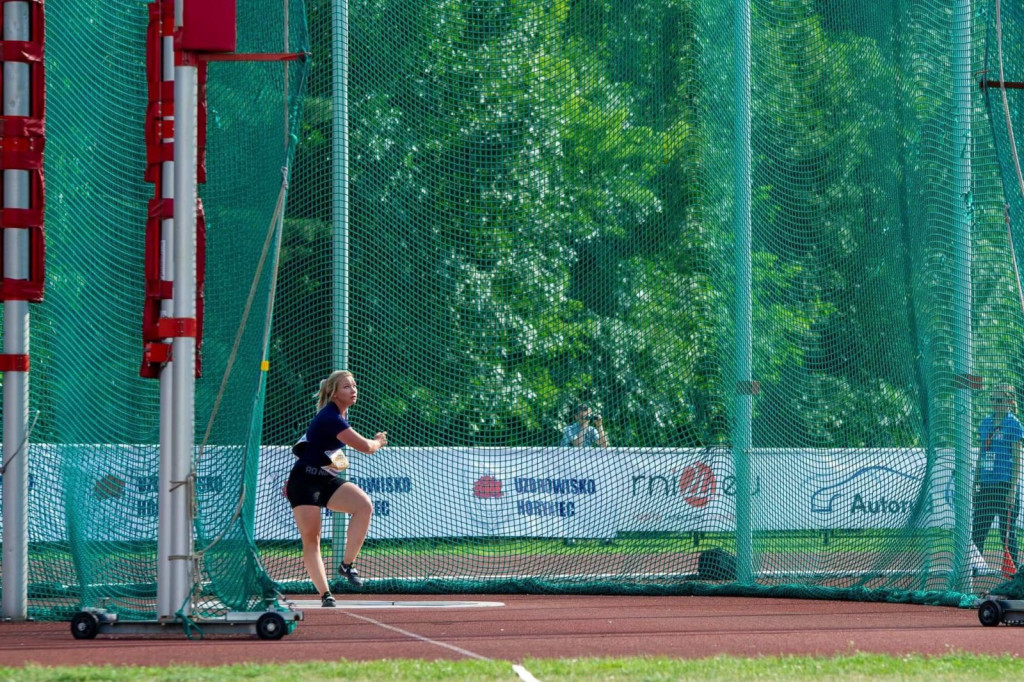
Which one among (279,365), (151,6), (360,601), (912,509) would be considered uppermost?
(151,6)

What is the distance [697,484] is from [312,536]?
4.66 metres

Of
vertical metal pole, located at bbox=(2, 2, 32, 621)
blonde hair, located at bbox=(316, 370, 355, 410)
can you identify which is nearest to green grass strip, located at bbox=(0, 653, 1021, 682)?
vertical metal pole, located at bbox=(2, 2, 32, 621)

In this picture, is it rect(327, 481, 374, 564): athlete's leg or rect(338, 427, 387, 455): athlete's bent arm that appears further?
rect(327, 481, 374, 564): athlete's leg

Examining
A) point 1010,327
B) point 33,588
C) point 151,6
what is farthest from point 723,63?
point 33,588

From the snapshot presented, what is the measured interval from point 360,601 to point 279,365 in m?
3.92

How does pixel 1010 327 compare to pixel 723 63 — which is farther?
pixel 723 63

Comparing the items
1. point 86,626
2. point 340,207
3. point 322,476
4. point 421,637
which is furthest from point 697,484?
point 86,626

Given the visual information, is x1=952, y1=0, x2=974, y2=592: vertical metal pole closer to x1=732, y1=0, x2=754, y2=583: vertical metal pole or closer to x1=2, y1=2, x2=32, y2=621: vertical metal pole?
x1=732, y1=0, x2=754, y2=583: vertical metal pole

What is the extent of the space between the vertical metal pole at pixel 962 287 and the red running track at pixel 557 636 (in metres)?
0.78

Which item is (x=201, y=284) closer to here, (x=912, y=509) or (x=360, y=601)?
(x=360, y=601)

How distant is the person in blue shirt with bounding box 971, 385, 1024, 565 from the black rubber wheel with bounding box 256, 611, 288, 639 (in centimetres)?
576

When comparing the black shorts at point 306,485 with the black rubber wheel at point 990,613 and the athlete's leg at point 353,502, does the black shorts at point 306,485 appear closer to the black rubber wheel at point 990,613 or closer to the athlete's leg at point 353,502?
the athlete's leg at point 353,502

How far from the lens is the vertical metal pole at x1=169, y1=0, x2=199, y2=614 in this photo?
8148 millimetres

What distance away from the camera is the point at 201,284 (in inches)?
336
